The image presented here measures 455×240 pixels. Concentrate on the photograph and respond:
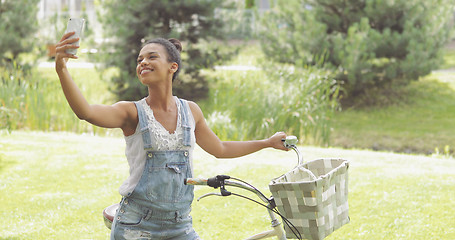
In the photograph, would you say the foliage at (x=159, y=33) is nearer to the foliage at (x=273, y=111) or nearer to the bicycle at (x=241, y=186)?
the foliage at (x=273, y=111)

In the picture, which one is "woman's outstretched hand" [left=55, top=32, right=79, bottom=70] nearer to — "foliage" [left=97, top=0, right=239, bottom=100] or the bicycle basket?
the bicycle basket

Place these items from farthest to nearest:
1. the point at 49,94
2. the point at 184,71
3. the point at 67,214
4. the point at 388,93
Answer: the point at 388,93 < the point at 184,71 < the point at 49,94 < the point at 67,214

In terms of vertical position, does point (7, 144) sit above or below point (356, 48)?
below

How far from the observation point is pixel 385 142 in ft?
45.1

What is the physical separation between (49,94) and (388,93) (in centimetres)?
834

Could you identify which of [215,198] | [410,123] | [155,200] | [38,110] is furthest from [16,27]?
[155,200]

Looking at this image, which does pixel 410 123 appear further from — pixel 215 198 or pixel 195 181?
pixel 195 181

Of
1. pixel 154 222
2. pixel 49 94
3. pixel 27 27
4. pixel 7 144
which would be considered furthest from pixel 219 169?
pixel 27 27

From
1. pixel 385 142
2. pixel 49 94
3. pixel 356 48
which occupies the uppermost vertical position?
pixel 356 48

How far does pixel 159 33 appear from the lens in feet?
52.0

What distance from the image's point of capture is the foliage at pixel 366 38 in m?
14.8

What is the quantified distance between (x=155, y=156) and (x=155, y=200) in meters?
0.19

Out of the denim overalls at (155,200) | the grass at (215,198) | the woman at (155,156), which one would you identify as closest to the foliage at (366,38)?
the grass at (215,198)

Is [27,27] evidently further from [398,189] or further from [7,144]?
[398,189]
